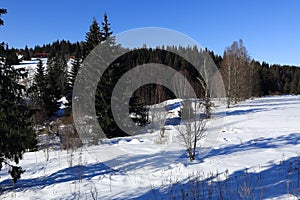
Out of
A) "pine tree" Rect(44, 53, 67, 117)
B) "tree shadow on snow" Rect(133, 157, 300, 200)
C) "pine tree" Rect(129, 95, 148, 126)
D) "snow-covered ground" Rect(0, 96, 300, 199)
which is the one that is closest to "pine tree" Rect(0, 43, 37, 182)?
"snow-covered ground" Rect(0, 96, 300, 199)

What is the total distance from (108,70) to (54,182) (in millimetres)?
9375

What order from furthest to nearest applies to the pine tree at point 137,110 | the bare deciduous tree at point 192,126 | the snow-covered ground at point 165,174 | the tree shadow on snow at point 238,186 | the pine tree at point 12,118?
the pine tree at point 137,110
the bare deciduous tree at point 192,126
the pine tree at point 12,118
the snow-covered ground at point 165,174
the tree shadow on snow at point 238,186

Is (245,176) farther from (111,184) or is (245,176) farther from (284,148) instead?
(284,148)

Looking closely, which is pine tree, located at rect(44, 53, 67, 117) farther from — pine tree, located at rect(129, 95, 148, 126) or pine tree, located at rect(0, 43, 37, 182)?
pine tree, located at rect(0, 43, 37, 182)

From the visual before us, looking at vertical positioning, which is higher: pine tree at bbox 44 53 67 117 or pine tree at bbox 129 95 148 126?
pine tree at bbox 44 53 67 117

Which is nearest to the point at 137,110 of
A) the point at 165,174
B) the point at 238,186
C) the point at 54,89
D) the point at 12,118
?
the point at 165,174

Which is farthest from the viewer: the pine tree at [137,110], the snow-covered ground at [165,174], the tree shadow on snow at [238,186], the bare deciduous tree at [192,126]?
the pine tree at [137,110]

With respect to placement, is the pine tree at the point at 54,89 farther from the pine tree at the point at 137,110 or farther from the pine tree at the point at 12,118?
the pine tree at the point at 12,118

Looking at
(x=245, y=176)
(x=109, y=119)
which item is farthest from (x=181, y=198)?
(x=109, y=119)

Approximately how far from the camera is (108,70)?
14.2 metres

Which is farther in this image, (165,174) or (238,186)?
(165,174)

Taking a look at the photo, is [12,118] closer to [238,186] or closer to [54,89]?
[238,186]

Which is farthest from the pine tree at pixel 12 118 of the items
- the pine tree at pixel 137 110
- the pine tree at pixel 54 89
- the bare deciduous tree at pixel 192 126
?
the pine tree at pixel 54 89

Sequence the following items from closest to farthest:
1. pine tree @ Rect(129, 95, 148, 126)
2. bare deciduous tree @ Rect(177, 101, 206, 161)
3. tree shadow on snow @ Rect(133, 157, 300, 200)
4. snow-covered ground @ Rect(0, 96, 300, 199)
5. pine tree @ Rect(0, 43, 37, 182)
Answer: tree shadow on snow @ Rect(133, 157, 300, 200), snow-covered ground @ Rect(0, 96, 300, 199), pine tree @ Rect(0, 43, 37, 182), bare deciduous tree @ Rect(177, 101, 206, 161), pine tree @ Rect(129, 95, 148, 126)
